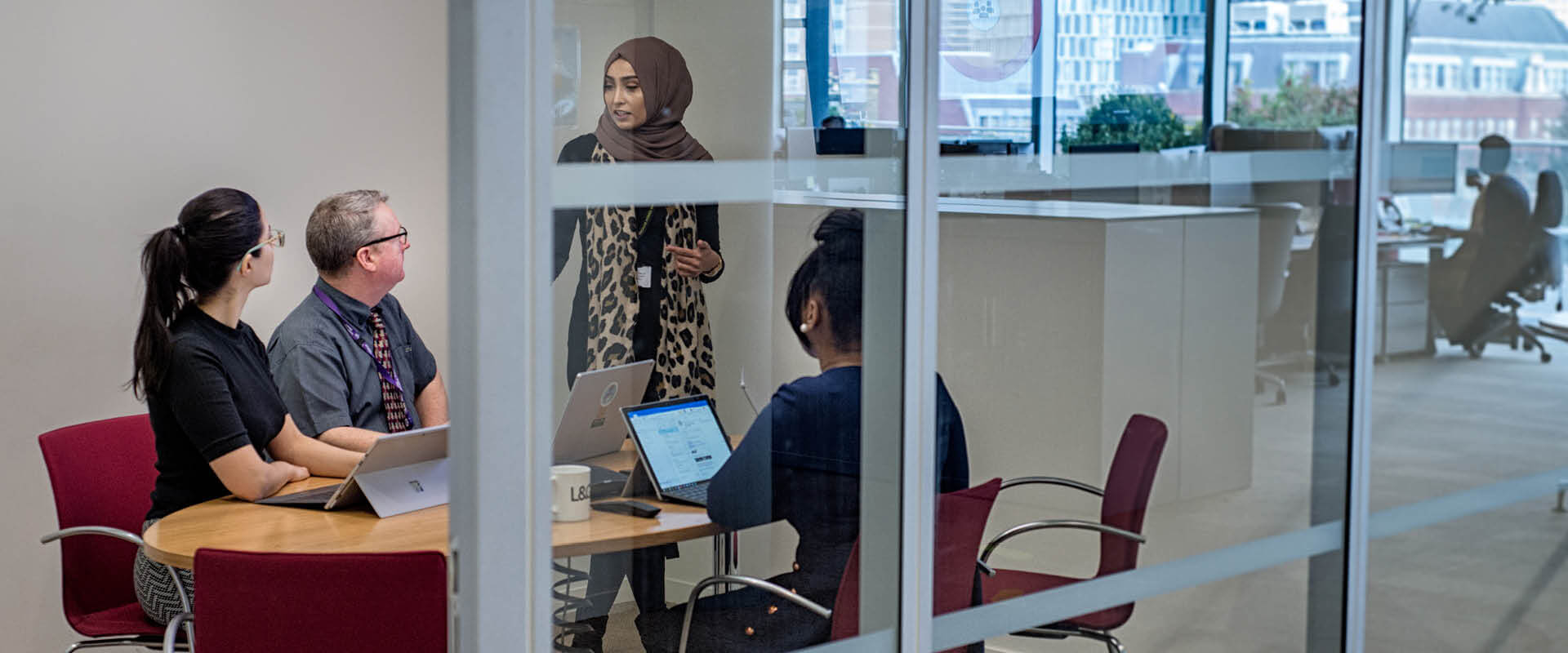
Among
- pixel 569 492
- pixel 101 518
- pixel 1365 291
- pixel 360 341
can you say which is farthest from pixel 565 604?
pixel 101 518

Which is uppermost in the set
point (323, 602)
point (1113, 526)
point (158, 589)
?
point (1113, 526)

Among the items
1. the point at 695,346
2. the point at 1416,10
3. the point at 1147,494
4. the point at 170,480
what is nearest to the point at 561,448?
the point at 695,346

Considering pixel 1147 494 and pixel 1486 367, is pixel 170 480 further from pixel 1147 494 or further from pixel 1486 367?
pixel 1486 367

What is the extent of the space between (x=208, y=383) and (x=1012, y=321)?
186 centimetres

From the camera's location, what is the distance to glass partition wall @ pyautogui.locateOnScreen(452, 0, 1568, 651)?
174 centimetres

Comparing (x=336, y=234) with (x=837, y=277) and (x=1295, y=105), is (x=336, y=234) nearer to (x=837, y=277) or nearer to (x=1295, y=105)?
(x=837, y=277)

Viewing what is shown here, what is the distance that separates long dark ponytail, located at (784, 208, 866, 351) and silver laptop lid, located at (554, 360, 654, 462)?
30 cm

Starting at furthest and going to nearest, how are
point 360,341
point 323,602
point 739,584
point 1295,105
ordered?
point 360,341
point 1295,105
point 323,602
point 739,584

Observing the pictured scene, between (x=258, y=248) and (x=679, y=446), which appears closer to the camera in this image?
(x=679, y=446)

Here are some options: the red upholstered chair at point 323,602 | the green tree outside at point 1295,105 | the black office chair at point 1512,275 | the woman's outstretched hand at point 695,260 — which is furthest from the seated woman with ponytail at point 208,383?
the black office chair at point 1512,275

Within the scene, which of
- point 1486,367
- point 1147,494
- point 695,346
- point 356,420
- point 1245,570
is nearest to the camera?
point 695,346

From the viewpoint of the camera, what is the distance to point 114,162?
4098 mm

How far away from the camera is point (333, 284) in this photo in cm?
352

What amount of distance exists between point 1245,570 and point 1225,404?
33 cm
